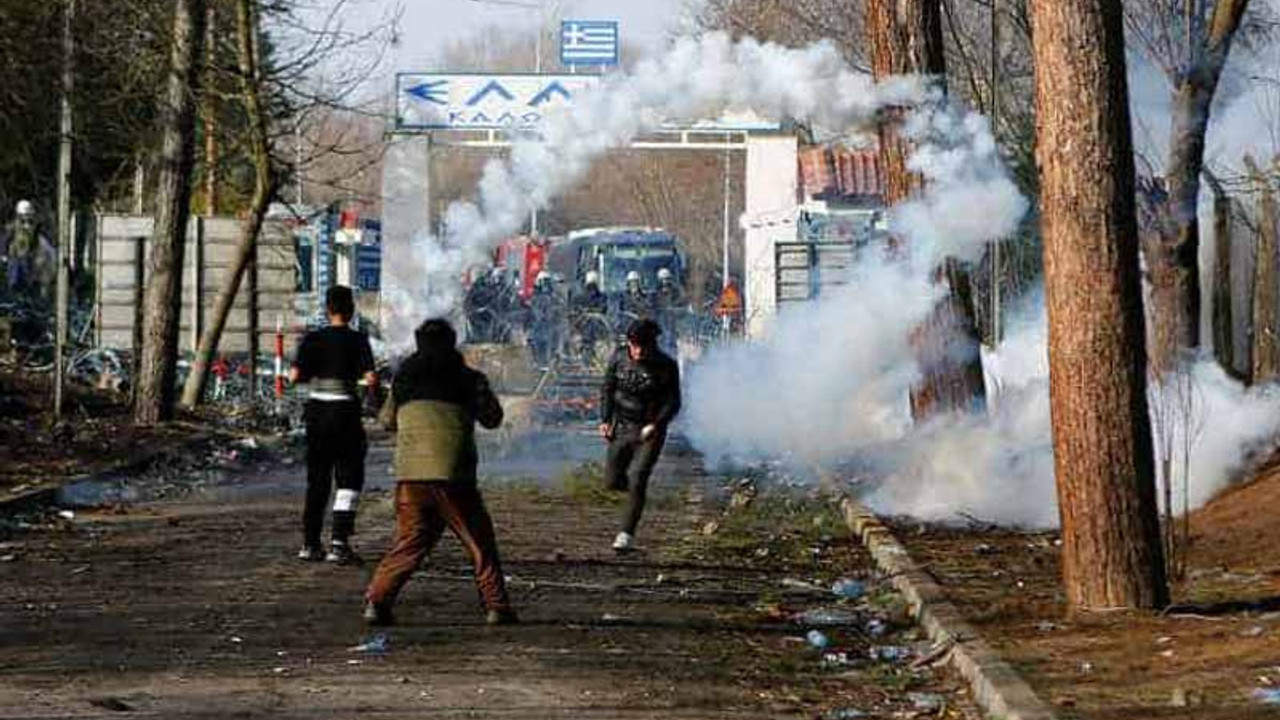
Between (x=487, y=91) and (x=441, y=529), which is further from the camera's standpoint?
(x=487, y=91)

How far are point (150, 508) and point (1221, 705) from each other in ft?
43.9

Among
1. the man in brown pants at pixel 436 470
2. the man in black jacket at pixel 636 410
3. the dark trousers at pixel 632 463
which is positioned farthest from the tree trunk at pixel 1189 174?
the man in brown pants at pixel 436 470

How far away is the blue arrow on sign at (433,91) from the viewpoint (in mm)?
30078

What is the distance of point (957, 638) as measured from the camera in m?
12.2

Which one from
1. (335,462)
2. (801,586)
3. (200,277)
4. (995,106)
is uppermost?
(995,106)

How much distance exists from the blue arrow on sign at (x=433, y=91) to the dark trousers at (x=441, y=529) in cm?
1739

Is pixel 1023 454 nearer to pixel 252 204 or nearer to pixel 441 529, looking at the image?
pixel 441 529

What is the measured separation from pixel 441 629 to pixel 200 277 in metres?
25.5

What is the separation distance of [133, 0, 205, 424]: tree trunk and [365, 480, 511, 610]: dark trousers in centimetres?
1726

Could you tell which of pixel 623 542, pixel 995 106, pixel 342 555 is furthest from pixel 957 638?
pixel 995 106

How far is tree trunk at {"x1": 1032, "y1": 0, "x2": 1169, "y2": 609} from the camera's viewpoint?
497 inches

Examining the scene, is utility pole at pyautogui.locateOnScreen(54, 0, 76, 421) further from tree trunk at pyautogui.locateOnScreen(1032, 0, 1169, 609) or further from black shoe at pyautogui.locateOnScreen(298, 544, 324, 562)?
tree trunk at pyautogui.locateOnScreen(1032, 0, 1169, 609)

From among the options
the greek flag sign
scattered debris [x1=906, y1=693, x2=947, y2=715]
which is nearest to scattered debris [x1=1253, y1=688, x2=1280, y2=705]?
scattered debris [x1=906, y1=693, x2=947, y2=715]

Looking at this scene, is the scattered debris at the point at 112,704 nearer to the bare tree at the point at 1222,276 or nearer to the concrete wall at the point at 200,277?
the bare tree at the point at 1222,276
